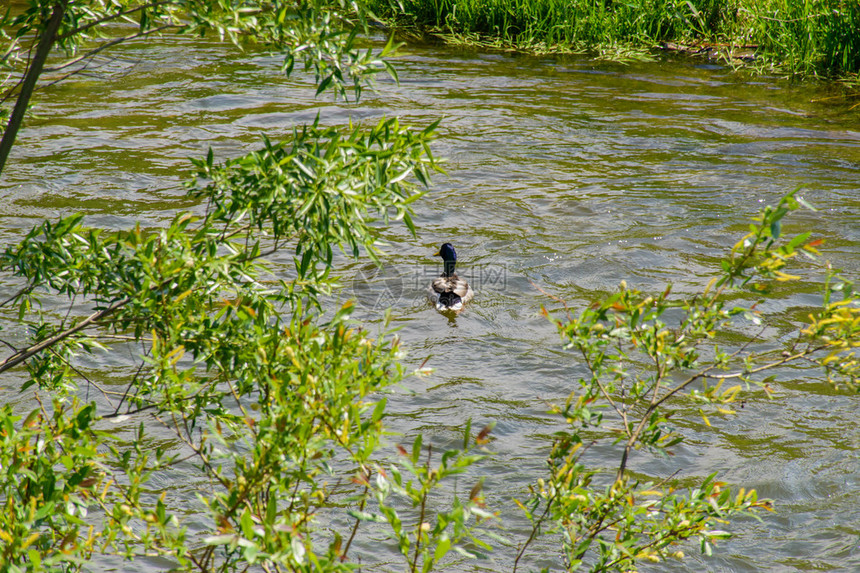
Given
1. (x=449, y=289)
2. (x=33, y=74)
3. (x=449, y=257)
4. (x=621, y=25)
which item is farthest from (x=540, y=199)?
(x=33, y=74)

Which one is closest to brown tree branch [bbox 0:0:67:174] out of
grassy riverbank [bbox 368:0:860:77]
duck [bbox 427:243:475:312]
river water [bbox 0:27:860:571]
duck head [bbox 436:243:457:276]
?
river water [bbox 0:27:860:571]

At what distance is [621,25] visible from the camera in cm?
1510

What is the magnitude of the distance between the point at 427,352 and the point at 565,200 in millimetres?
3637

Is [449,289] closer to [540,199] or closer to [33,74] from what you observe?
[540,199]

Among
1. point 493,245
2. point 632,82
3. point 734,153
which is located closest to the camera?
point 493,245

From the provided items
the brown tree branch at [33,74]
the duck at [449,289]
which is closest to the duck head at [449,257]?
the duck at [449,289]

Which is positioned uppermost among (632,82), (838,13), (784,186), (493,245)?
(838,13)

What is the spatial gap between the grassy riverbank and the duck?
838cm

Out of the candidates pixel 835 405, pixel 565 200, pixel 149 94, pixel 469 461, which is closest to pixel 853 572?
pixel 835 405

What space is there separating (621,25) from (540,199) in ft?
22.9

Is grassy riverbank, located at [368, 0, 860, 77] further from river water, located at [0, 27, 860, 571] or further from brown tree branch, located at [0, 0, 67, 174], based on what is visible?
brown tree branch, located at [0, 0, 67, 174]

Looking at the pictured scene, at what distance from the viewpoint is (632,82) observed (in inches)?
539

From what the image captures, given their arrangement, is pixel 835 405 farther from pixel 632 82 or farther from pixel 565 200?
pixel 632 82

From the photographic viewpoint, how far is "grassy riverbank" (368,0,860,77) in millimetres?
14359
